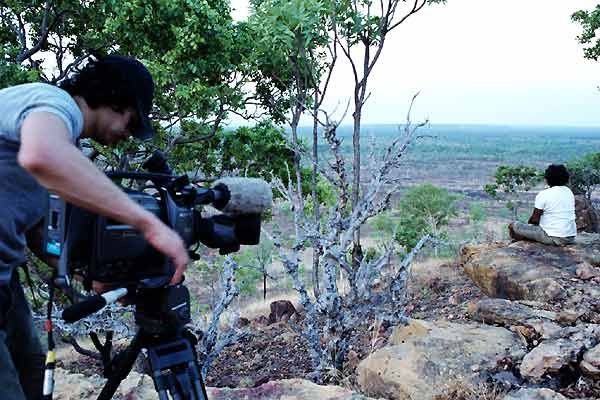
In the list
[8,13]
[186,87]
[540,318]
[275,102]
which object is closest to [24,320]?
[540,318]

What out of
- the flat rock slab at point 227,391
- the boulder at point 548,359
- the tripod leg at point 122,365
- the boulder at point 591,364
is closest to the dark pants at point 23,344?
the tripod leg at point 122,365

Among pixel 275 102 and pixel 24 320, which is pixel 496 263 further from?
pixel 24 320

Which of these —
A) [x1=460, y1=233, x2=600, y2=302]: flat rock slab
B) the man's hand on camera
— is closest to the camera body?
the man's hand on camera

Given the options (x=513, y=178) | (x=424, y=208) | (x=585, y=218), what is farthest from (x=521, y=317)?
(x=424, y=208)

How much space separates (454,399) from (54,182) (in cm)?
226

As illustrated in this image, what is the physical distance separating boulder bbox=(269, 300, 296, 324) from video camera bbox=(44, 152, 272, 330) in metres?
6.68

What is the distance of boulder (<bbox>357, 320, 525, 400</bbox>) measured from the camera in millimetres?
2988

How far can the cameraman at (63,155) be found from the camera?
1.09m

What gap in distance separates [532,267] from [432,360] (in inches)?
106

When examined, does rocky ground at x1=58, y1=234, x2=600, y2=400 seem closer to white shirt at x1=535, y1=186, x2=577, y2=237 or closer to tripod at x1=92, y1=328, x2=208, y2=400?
white shirt at x1=535, y1=186, x2=577, y2=237

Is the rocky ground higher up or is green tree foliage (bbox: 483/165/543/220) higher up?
the rocky ground

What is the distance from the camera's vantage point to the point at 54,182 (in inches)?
43.1

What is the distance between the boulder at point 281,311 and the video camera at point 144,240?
6683 millimetres

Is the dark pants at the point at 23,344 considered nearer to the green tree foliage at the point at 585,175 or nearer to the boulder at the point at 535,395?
the boulder at the point at 535,395
